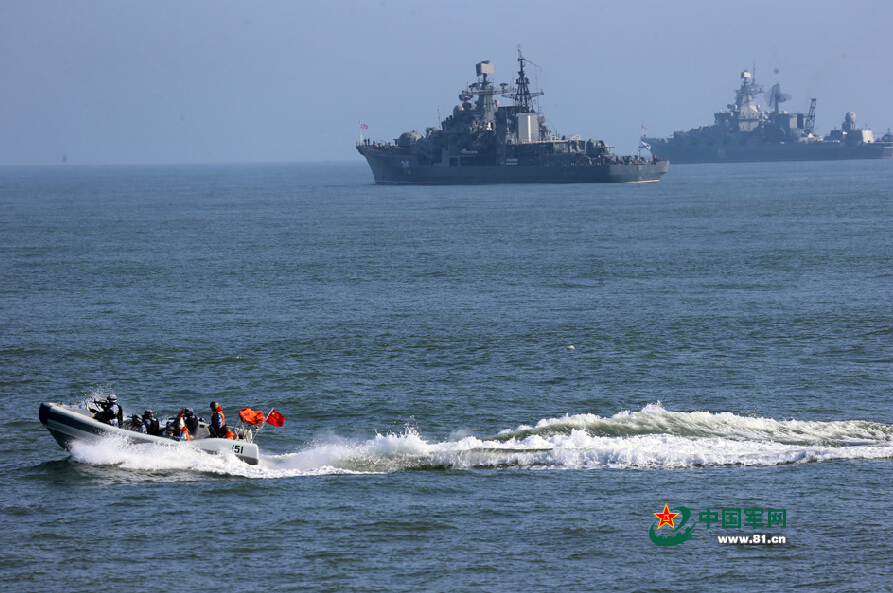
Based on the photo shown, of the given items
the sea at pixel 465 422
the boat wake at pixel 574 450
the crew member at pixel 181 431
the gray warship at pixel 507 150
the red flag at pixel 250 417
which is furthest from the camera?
the gray warship at pixel 507 150

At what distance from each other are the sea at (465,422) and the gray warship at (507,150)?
98.0 meters

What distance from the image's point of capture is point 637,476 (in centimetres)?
2566

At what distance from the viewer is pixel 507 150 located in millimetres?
166500

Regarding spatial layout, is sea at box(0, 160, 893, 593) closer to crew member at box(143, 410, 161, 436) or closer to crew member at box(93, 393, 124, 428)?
crew member at box(143, 410, 161, 436)

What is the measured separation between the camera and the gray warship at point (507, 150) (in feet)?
546

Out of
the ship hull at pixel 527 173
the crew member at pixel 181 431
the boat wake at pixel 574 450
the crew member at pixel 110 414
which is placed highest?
the ship hull at pixel 527 173

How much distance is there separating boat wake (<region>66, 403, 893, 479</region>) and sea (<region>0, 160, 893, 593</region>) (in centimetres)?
9

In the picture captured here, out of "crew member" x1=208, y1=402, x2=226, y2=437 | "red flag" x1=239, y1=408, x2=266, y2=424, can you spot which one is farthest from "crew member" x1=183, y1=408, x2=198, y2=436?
"red flag" x1=239, y1=408, x2=266, y2=424

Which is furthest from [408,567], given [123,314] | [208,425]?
[123,314]

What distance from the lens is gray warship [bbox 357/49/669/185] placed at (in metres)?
166

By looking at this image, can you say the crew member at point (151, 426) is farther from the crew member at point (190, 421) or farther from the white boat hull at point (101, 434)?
the crew member at point (190, 421)

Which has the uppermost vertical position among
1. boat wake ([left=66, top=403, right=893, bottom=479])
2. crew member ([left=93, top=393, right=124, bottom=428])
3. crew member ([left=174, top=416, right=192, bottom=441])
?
crew member ([left=93, top=393, right=124, bottom=428])

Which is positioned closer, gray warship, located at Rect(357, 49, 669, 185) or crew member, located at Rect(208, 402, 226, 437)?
crew member, located at Rect(208, 402, 226, 437)

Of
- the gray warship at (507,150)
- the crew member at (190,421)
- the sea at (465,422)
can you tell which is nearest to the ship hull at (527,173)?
the gray warship at (507,150)
